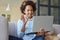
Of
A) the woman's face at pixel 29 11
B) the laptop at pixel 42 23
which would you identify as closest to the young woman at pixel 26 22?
the woman's face at pixel 29 11

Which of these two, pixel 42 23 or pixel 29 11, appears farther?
pixel 29 11

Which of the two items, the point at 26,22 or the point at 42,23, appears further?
the point at 26,22

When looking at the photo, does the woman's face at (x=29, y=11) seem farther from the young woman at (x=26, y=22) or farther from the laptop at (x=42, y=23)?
the laptop at (x=42, y=23)

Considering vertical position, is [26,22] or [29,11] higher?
[29,11]

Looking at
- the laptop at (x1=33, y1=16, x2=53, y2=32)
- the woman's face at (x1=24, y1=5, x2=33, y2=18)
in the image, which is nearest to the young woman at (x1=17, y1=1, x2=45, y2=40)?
the woman's face at (x1=24, y1=5, x2=33, y2=18)

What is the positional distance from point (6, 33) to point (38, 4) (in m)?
1.47

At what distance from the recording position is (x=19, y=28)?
1.49 meters

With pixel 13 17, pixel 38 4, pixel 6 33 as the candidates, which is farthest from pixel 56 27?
pixel 13 17

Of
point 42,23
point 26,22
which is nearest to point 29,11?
point 26,22

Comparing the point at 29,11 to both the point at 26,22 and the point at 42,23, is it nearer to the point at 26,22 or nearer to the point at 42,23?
the point at 26,22

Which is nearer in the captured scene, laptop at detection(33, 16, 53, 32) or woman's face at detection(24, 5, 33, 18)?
laptop at detection(33, 16, 53, 32)

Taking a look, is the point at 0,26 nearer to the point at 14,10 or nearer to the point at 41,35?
the point at 41,35

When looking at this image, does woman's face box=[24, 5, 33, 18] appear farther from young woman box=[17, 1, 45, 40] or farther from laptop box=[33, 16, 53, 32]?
laptop box=[33, 16, 53, 32]

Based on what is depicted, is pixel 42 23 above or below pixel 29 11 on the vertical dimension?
below
